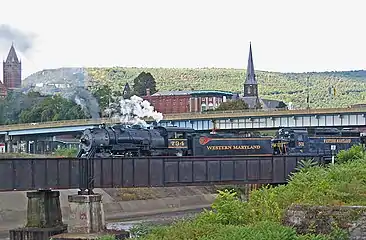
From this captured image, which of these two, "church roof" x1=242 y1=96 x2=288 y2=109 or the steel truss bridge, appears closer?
the steel truss bridge

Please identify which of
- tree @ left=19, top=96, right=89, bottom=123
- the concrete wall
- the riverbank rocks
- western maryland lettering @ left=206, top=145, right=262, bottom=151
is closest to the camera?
the riverbank rocks

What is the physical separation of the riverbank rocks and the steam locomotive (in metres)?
23.1

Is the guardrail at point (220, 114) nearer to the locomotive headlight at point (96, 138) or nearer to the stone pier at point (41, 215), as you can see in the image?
the locomotive headlight at point (96, 138)

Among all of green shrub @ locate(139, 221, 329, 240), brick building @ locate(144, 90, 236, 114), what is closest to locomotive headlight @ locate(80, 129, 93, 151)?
green shrub @ locate(139, 221, 329, 240)

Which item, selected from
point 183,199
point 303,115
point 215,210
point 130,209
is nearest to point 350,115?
point 303,115

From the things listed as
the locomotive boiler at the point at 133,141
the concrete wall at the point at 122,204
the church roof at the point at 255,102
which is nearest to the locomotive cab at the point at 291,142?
the locomotive boiler at the point at 133,141

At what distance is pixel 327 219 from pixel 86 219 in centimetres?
1862

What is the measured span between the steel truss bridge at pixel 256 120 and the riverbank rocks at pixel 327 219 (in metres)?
57.0

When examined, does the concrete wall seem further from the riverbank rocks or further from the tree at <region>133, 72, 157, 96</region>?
the tree at <region>133, 72, 157, 96</region>

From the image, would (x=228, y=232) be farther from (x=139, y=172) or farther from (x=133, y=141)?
Answer: (x=133, y=141)

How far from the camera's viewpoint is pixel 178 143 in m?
48.7

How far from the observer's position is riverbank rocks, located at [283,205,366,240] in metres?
20.7

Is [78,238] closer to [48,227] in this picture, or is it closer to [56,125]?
[48,227]

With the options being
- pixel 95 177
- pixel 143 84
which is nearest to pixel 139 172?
pixel 95 177
